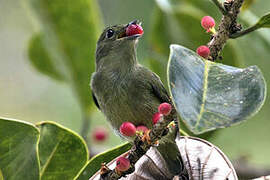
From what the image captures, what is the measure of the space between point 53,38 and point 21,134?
1945 millimetres

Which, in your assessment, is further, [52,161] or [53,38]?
[53,38]

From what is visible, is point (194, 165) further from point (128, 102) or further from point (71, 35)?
point (71, 35)

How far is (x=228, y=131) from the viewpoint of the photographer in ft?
18.8

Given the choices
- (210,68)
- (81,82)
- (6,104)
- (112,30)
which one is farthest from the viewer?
(6,104)

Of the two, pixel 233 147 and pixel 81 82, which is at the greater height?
pixel 81 82

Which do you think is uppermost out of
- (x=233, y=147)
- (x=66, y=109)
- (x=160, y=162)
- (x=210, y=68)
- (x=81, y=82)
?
(x=210, y=68)

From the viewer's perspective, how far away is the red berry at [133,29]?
316 cm

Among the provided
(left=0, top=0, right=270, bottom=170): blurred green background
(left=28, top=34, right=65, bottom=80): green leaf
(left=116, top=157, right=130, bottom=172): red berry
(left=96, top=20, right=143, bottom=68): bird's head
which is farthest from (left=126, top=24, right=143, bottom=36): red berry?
(left=28, top=34, right=65, bottom=80): green leaf

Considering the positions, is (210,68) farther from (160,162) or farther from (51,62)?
(51,62)

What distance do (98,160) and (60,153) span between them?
271mm

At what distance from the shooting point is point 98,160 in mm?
2570

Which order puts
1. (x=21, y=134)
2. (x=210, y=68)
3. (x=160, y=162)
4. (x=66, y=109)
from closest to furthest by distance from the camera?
1. (x=210, y=68)
2. (x=21, y=134)
3. (x=160, y=162)
4. (x=66, y=109)

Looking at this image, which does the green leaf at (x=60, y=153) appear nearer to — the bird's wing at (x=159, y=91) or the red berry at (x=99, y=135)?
the bird's wing at (x=159, y=91)

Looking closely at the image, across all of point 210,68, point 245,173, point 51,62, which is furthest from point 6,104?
point 210,68
